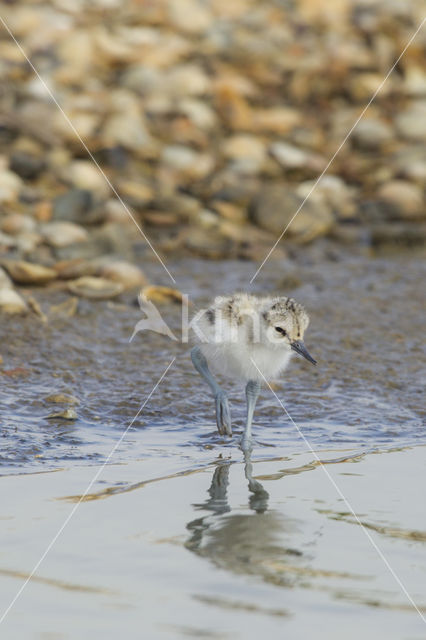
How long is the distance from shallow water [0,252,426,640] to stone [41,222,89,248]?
0.78m

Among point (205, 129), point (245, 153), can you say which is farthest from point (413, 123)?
point (205, 129)

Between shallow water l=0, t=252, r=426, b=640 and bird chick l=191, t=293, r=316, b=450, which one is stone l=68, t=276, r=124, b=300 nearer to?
shallow water l=0, t=252, r=426, b=640

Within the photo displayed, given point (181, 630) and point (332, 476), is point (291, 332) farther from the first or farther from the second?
point (181, 630)

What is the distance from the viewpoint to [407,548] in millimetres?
3393

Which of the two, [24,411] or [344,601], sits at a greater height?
[24,411]

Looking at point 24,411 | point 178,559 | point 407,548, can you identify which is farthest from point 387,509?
point 24,411

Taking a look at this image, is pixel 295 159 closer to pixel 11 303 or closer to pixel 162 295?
pixel 162 295

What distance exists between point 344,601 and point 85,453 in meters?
1.69

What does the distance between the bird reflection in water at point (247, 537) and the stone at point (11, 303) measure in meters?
2.63

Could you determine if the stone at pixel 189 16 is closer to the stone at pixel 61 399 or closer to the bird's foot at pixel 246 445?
the stone at pixel 61 399

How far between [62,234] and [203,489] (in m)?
4.00

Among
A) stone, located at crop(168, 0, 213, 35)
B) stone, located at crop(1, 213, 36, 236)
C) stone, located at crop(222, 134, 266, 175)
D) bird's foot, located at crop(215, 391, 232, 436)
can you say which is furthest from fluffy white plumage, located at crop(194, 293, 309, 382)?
stone, located at crop(168, 0, 213, 35)

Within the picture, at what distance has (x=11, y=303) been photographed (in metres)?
6.25

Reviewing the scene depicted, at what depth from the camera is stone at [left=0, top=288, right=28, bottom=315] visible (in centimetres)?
625
